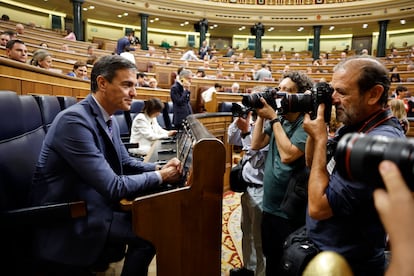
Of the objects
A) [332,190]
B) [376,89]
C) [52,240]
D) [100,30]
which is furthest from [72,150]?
[100,30]

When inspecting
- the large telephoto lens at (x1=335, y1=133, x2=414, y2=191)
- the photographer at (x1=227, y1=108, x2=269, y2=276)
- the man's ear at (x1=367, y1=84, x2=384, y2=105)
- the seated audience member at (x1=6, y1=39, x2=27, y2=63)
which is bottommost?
the photographer at (x1=227, y1=108, x2=269, y2=276)

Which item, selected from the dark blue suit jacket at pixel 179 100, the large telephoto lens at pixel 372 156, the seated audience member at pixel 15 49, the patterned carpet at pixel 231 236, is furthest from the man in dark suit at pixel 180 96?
the large telephoto lens at pixel 372 156

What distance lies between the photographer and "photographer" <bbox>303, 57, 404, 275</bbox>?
937 millimetres

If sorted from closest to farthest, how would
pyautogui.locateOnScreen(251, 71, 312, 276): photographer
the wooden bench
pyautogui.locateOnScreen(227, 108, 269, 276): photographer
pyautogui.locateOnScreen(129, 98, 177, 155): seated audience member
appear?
pyautogui.locateOnScreen(251, 71, 312, 276): photographer
pyautogui.locateOnScreen(227, 108, 269, 276): photographer
the wooden bench
pyautogui.locateOnScreen(129, 98, 177, 155): seated audience member

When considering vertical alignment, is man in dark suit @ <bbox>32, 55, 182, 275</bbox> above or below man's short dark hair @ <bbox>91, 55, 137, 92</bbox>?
below

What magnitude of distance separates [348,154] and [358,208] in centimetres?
52

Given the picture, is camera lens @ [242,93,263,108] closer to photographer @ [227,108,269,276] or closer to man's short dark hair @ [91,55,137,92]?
photographer @ [227,108,269,276]

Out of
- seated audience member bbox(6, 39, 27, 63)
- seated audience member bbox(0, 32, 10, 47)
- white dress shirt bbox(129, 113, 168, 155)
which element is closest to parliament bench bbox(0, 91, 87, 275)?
white dress shirt bbox(129, 113, 168, 155)

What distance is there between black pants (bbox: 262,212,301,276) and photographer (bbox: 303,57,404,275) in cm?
39

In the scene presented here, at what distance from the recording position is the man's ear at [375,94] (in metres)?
0.96

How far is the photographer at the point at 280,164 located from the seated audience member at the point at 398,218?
0.93 meters

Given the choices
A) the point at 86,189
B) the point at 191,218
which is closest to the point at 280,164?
the point at 191,218

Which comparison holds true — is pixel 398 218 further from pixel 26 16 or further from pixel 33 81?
pixel 26 16

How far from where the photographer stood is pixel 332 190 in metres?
0.92
